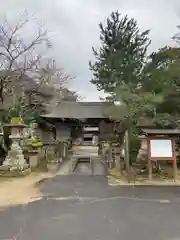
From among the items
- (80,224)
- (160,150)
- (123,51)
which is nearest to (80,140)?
(123,51)

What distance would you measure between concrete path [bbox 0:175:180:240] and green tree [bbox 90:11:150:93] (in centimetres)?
1836

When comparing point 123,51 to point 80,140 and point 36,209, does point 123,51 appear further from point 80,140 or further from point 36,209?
Answer: point 36,209

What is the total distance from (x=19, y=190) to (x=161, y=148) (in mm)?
6294

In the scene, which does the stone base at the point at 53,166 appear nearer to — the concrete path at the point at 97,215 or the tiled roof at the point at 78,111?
the concrete path at the point at 97,215

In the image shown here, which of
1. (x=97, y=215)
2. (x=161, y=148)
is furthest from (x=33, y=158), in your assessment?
(x=97, y=215)

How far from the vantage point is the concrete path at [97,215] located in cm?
610

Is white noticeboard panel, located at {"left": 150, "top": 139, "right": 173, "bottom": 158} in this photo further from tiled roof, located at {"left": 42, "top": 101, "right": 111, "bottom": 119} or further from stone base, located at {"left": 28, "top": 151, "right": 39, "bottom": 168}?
tiled roof, located at {"left": 42, "top": 101, "right": 111, "bottom": 119}

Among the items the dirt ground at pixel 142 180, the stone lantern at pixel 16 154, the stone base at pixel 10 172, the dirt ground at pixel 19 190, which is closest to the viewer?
the dirt ground at pixel 19 190

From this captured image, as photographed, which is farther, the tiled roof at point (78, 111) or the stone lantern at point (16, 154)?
the tiled roof at point (78, 111)

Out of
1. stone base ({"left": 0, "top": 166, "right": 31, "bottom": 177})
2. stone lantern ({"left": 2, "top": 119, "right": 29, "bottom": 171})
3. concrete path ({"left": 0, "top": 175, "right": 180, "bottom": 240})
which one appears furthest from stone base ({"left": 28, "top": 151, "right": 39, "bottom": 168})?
concrete path ({"left": 0, "top": 175, "right": 180, "bottom": 240})

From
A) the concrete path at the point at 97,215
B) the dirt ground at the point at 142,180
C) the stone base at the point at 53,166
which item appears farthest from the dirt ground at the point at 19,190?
the dirt ground at the point at 142,180

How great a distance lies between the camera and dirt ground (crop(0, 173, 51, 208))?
31.0ft

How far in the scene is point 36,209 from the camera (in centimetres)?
823

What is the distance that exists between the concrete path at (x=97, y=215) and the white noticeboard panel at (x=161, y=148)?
2.39m
